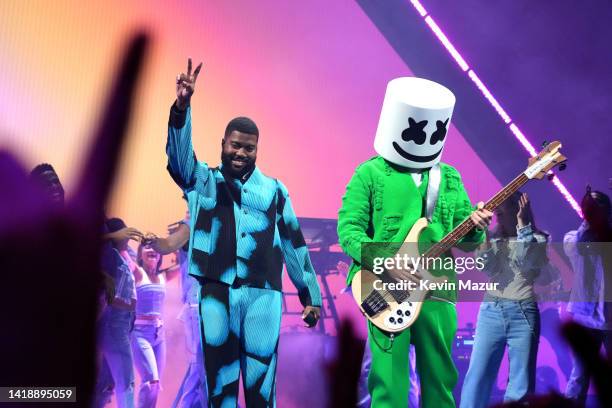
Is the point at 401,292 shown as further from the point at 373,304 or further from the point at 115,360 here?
the point at 115,360

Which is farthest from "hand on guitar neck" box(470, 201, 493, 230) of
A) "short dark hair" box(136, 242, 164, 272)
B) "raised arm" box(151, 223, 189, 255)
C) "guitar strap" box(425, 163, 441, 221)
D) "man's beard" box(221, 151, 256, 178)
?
"short dark hair" box(136, 242, 164, 272)

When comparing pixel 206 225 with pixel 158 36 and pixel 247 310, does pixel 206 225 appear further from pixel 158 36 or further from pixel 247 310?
pixel 158 36

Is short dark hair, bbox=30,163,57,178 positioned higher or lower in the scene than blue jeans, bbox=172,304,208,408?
higher

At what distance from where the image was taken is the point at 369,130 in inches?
210

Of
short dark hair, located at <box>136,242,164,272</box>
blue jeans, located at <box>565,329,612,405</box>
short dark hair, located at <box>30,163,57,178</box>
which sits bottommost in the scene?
blue jeans, located at <box>565,329,612,405</box>

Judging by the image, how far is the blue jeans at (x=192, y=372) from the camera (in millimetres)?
4703

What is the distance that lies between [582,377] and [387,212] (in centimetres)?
233

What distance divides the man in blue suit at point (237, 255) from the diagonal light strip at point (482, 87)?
1.99 metres

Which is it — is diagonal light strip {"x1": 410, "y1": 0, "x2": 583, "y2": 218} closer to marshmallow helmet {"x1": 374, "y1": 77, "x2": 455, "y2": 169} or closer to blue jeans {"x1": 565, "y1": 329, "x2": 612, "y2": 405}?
blue jeans {"x1": 565, "y1": 329, "x2": 612, "y2": 405}

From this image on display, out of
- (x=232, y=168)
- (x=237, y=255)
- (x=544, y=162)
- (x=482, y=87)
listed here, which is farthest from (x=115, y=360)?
(x=482, y=87)

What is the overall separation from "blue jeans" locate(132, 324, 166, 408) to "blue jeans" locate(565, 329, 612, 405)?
282 centimetres

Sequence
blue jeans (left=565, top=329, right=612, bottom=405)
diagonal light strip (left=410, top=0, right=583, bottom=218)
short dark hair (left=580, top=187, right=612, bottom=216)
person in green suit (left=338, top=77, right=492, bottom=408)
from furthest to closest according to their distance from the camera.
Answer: diagonal light strip (left=410, top=0, right=583, bottom=218)
short dark hair (left=580, top=187, right=612, bottom=216)
blue jeans (left=565, top=329, right=612, bottom=405)
person in green suit (left=338, top=77, right=492, bottom=408)

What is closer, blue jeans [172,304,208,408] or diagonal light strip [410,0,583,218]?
blue jeans [172,304,208,408]

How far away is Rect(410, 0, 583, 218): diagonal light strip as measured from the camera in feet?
18.6
